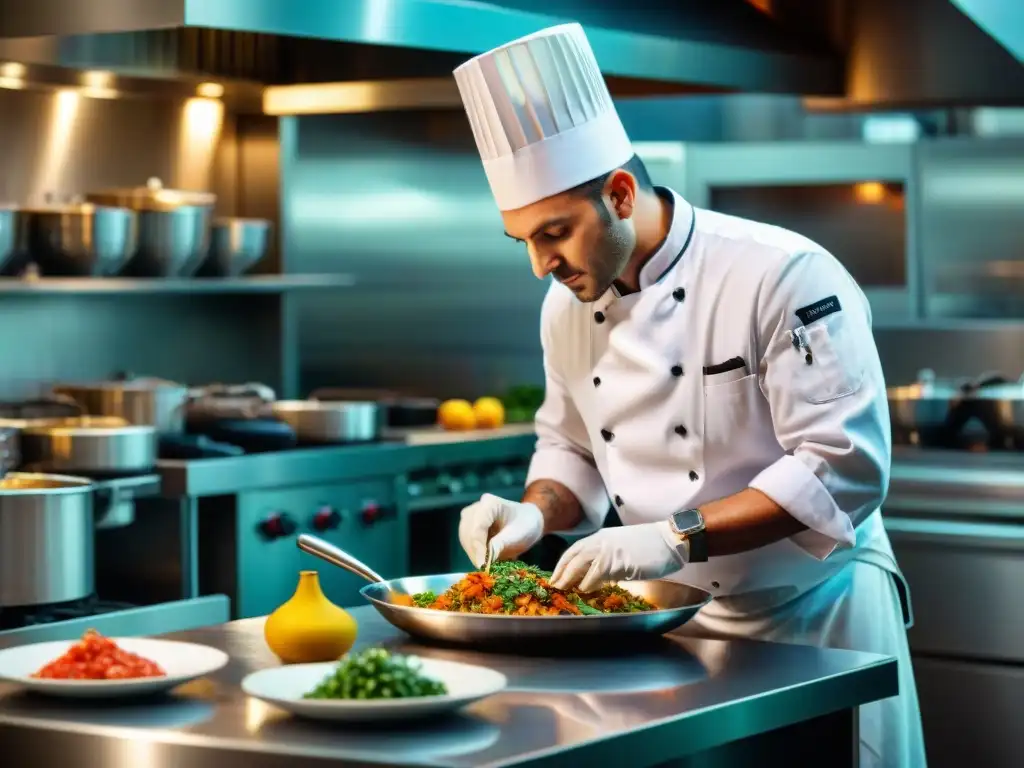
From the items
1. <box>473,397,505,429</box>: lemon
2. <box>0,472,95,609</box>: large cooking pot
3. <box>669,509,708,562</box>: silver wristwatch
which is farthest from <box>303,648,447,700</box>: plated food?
<box>473,397,505,429</box>: lemon

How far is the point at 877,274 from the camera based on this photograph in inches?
231

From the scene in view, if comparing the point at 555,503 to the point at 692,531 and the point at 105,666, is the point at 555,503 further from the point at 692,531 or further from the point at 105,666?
the point at 105,666

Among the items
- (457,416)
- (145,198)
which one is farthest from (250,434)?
(457,416)

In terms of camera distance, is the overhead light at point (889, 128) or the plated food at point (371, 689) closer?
the plated food at point (371, 689)

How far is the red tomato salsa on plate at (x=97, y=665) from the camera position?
6.69 feet

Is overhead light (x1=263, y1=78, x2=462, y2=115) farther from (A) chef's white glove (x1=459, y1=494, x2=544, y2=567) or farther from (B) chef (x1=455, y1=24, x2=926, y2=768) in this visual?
(A) chef's white glove (x1=459, y1=494, x2=544, y2=567)

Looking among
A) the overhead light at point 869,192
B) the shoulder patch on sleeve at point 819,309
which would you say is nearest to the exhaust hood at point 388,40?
the overhead light at point 869,192

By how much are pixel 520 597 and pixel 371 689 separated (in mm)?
462

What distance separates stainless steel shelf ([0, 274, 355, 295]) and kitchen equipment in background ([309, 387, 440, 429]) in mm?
323

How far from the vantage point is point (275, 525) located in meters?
4.26

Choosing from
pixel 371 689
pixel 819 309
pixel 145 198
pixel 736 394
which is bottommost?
→ pixel 371 689

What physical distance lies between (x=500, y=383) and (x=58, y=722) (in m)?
3.88

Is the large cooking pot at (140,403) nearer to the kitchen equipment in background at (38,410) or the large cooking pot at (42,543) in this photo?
the kitchen equipment in background at (38,410)

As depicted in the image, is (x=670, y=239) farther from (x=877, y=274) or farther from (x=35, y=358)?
(x=877, y=274)
